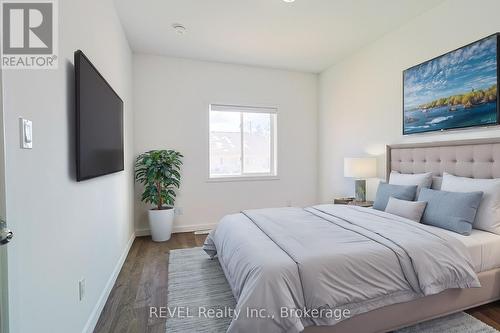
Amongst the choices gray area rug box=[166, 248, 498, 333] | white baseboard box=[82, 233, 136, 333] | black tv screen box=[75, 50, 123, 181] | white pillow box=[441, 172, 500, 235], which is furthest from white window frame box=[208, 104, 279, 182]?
white pillow box=[441, 172, 500, 235]

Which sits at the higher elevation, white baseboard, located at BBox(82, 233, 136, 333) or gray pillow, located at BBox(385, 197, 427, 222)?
gray pillow, located at BBox(385, 197, 427, 222)

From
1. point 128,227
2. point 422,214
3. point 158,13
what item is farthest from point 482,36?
point 128,227

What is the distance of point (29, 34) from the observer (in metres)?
1.17

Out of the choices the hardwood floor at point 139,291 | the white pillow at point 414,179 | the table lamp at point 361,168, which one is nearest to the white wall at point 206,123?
the hardwood floor at point 139,291

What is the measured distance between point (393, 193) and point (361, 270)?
1.43 m

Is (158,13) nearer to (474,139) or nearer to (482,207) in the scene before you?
Answer: (474,139)

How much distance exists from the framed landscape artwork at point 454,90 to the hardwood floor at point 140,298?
1657 millimetres

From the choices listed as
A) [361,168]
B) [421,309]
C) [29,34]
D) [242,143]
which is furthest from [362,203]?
[29,34]

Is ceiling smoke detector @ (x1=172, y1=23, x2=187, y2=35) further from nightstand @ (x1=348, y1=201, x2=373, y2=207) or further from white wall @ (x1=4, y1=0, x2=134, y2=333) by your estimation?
nightstand @ (x1=348, y1=201, x2=373, y2=207)

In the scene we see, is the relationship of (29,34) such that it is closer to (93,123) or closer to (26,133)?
(26,133)

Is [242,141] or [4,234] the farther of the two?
[242,141]

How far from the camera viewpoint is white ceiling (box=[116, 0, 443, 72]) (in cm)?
265

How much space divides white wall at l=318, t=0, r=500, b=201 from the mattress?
99cm

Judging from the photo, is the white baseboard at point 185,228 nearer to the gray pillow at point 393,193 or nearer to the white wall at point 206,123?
the white wall at point 206,123
